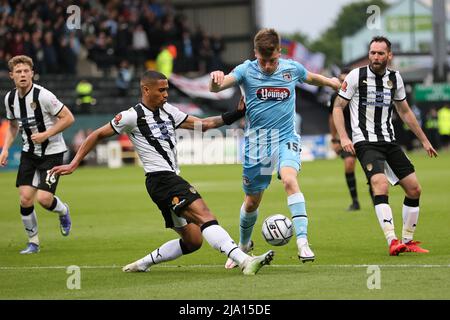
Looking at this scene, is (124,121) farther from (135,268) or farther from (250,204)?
(250,204)

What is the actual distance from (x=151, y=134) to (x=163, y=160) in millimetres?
276

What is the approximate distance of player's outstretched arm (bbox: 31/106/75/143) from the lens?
1236 centimetres

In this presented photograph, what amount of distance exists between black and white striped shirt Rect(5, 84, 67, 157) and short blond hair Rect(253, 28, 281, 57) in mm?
3399

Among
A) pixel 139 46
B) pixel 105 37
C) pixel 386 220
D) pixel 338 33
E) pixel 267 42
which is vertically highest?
pixel 338 33

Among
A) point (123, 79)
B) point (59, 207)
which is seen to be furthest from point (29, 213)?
point (123, 79)

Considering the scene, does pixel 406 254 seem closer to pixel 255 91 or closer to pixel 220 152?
pixel 255 91

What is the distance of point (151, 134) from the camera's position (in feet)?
32.6

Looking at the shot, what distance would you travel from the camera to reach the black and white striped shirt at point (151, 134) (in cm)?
987

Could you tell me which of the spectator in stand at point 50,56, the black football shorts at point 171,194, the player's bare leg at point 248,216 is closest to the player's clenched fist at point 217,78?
the black football shorts at point 171,194

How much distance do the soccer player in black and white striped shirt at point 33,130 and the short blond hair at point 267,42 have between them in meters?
3.27

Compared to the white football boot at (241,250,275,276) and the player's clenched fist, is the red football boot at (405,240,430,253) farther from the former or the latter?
the player's clenched fist

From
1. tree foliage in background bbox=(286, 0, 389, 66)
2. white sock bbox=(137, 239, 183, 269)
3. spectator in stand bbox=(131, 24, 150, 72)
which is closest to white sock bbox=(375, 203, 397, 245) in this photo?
white sock bbox=(137, 239, 183, 269)

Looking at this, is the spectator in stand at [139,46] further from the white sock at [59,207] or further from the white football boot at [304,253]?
the white football boot at [304,253]
